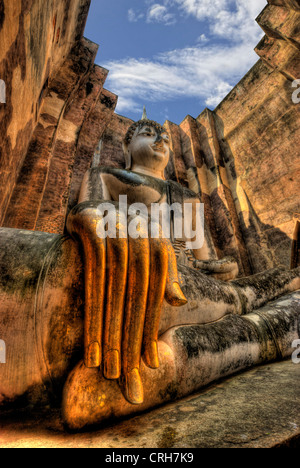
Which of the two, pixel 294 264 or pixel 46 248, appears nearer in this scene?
pixel 46 248

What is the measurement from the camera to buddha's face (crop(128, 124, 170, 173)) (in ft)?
7.24

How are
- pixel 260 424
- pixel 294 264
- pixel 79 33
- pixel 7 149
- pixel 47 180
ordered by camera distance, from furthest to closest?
pixel 294 264, pixel 79 33, pixel 47 180, pixel 7 149, pixel 260 424

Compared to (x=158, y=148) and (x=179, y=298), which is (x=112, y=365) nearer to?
(x=179, y=298)

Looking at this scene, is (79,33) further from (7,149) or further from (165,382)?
(165,382)

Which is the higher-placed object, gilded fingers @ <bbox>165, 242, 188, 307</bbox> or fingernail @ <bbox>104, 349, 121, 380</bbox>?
gilded fingers @ <bbox>165, 242, 188, 307</bbox>

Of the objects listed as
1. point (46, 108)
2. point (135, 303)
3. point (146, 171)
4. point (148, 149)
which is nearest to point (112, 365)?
point (135, 303)

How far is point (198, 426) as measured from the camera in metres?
0.62

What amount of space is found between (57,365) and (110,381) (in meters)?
0.20

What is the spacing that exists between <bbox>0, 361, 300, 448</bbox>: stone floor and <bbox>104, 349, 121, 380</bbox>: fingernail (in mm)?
152

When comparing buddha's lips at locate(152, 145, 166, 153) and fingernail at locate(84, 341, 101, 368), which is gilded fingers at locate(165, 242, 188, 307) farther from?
buddha's lips at locate(152, 145, 166, 153)

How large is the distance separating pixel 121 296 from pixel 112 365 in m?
0.22

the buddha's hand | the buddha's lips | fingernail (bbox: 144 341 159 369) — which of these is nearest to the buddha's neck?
the buddha's lips

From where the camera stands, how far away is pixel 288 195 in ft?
12.7

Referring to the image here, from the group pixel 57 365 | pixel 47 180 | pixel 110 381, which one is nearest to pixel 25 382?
pixel 57 365
